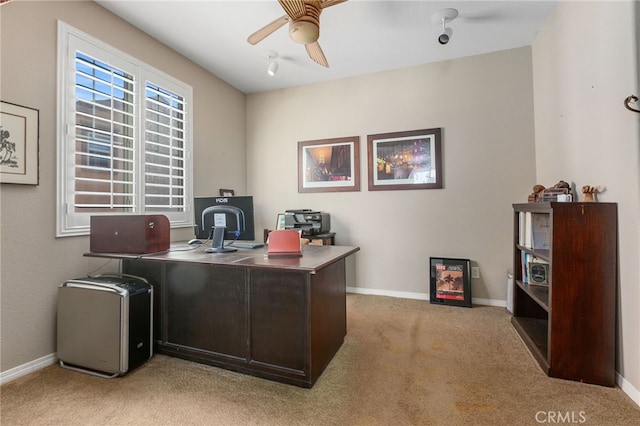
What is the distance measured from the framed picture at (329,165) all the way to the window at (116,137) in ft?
4.94

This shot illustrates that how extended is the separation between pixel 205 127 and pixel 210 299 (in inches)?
98.7

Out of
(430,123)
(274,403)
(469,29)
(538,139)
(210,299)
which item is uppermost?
(469,29)

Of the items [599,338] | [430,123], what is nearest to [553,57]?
[430,123]

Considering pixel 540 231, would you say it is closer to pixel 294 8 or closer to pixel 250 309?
pixel 250 309

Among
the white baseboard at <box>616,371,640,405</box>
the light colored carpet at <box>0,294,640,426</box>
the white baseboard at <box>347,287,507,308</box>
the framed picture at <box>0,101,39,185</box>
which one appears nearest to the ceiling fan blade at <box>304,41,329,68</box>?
the framed picture at <box>0,101,39,185</box>

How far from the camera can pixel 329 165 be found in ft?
13.1

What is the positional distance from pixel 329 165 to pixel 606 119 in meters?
2.74

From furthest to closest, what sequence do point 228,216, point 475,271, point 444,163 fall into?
point 444,163, point 475,271, point 228,216

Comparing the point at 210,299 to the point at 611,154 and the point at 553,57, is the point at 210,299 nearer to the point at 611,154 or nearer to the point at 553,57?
the point at 611,154

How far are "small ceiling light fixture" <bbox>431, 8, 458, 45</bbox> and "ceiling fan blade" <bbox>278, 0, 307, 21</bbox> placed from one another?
57.4 inches

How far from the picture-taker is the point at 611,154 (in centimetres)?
185

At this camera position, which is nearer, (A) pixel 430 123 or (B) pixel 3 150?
(B) pixel 3 150

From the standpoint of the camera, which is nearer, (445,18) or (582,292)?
(582,292)

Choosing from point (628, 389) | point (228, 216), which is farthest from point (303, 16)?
point (628, 389)
